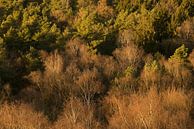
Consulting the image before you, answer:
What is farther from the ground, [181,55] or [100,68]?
[181,55]

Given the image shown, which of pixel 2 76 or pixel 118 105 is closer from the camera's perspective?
pixel 118 105

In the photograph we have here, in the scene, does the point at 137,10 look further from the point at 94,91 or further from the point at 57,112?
the point at 57,112

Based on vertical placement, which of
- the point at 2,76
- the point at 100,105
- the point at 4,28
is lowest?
the point at 100,105

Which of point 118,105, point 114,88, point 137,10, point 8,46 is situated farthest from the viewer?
point 137,10

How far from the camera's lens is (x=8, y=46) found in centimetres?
4297

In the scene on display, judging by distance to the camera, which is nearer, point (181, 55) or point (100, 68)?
point (181, 55)

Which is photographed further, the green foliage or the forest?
the green foliage

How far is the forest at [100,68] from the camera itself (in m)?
28.1

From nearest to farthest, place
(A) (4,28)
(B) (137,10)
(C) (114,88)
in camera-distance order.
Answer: (C) (114,88) → (A) (4,28) → (B) (137,10)

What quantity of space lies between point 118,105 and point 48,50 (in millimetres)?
15497

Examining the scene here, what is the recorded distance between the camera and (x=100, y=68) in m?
Result: 44.3

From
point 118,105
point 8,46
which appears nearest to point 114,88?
point 118,105

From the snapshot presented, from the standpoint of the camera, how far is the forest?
28.1 m

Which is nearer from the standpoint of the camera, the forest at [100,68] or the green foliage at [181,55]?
the forest at [100,68]
